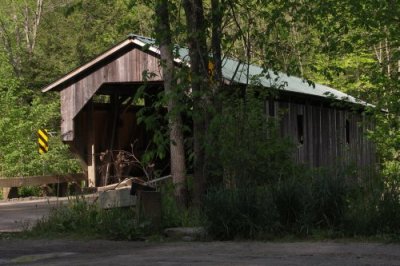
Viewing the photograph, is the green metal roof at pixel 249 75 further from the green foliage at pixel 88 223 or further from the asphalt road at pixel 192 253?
the asphalt road at pixel 192 253

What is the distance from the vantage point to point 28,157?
27.5m

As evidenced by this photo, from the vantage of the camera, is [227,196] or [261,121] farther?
[261,121]

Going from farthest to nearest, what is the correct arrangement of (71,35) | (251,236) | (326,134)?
(71,35) → (326,134) → (251,236)

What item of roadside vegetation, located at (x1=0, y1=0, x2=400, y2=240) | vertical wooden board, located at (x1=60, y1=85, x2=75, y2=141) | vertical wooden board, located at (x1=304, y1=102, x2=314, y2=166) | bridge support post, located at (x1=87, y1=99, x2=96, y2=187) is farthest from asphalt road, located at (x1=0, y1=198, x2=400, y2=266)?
vertical wooden board, located at (x1=304, y1=102, x2=314, y2=166)

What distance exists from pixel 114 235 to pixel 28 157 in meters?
16.4

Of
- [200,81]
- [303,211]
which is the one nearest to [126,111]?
[200,81]

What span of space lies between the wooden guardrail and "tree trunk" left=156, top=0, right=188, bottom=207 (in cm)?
1053

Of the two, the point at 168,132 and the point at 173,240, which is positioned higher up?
the point at 168,132

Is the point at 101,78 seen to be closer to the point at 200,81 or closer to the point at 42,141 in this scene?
the point at 42,141

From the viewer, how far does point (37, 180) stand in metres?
24.3

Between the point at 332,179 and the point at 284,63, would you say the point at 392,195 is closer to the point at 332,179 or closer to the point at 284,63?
the point at 332,179

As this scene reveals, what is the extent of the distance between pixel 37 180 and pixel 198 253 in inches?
612

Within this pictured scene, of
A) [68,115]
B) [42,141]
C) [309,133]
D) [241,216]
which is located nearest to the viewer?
[241,216]

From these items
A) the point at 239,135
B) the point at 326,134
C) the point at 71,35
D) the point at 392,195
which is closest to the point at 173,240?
the point at 239,135
